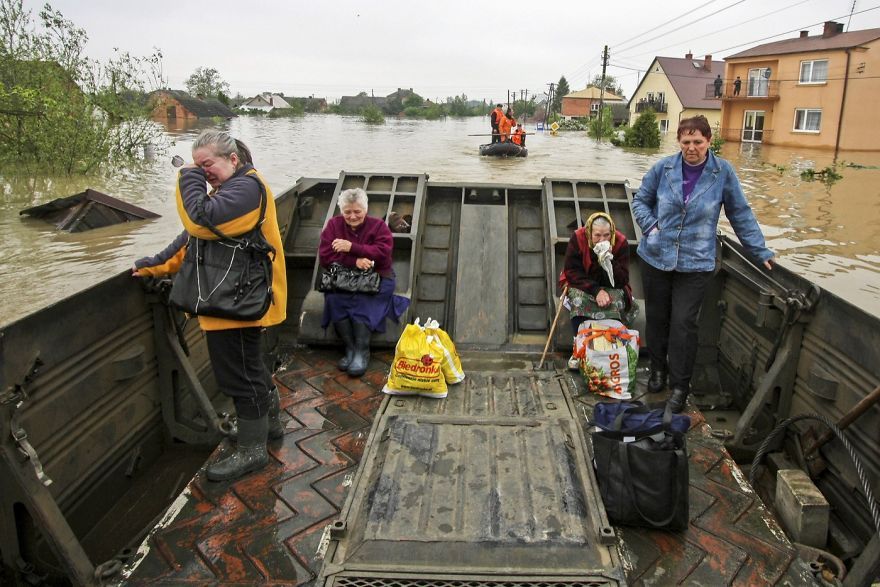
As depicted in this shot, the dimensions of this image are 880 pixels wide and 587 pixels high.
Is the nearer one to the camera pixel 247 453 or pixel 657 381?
pixel 247 453

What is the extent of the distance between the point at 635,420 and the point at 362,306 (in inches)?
90.6

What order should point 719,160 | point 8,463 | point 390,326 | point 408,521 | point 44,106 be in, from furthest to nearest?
point 44,106, point 390,326, point 719,160, point 408,521, point 8,463

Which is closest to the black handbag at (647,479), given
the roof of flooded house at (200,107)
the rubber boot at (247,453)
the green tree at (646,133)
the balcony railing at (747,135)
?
the rubber boot at (247,453)

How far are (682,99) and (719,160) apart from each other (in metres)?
43.8

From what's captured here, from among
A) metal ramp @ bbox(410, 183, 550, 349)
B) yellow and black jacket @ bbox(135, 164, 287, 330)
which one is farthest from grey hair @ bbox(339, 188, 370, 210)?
yellow and black jacket @ bbox(135, 164, 287, 330)

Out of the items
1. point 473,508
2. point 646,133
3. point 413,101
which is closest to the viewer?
point 473,508

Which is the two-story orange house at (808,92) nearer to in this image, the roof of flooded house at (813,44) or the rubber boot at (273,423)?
the roof of flooded house at (813,44)

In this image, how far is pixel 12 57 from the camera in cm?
1394

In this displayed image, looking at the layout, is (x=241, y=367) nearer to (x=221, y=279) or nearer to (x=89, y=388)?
(x=221, y=279)

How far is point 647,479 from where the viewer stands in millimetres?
2742

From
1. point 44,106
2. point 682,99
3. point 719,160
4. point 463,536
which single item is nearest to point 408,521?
point 463,536

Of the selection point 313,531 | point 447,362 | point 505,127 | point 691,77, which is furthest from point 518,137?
point 691,77

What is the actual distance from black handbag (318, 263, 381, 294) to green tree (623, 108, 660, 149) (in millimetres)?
33355

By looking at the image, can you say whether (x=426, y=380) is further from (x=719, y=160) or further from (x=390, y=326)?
(x=719, y=160)
